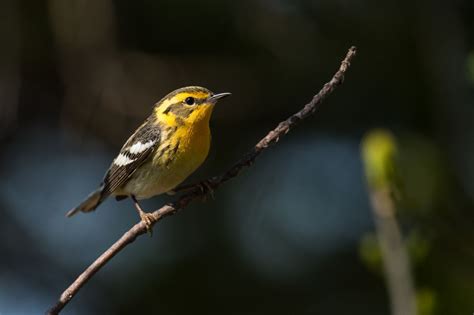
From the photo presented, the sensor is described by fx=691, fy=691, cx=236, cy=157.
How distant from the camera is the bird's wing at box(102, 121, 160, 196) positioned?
3.79m

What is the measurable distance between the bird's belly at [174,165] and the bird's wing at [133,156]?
0.28 ft

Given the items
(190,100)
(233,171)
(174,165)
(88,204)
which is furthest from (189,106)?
(233,171)

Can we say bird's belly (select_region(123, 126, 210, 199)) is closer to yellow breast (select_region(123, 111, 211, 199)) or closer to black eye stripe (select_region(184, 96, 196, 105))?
yellow breast (select_region(123, 111, 211, 199))

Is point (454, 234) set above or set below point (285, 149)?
below

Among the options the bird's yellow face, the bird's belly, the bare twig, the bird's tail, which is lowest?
the bare twig

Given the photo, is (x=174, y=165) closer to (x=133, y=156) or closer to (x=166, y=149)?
(x=166, y=149)

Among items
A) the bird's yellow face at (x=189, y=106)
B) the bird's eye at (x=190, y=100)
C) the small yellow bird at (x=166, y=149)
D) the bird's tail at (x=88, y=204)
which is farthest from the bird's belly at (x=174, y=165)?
the bird's tail at (x=88, y=204)

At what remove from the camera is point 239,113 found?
5.48 metres

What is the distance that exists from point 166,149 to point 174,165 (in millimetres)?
137

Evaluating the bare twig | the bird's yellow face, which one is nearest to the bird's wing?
the bird's yellow face

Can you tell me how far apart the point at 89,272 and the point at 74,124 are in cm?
348

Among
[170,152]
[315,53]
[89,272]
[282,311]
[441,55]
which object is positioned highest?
[315,53]

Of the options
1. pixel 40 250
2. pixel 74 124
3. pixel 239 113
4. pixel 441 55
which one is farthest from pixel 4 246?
pixel 441 55

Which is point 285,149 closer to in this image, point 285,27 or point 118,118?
point 285,27
